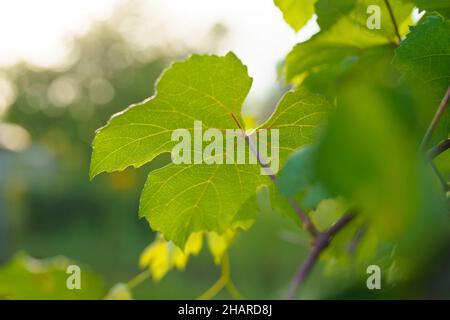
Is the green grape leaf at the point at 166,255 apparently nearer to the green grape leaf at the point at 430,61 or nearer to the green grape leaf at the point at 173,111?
the green grape leaf at the point at 173,111

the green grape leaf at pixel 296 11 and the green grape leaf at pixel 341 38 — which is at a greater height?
the green grape leaf at pixel 296 11

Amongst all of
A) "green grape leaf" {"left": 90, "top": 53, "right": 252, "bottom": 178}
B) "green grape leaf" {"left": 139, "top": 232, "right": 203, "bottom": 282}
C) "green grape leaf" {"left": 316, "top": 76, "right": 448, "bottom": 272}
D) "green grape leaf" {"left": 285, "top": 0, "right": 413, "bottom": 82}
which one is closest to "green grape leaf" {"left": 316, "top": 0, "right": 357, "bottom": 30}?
"green grape leaf" {"left": 285, "top": 0, "right": 413, "bottom": 82}

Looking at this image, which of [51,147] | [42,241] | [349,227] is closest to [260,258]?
→ [42,241]

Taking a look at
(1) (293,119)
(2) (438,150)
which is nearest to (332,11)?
(1) (293,119)
